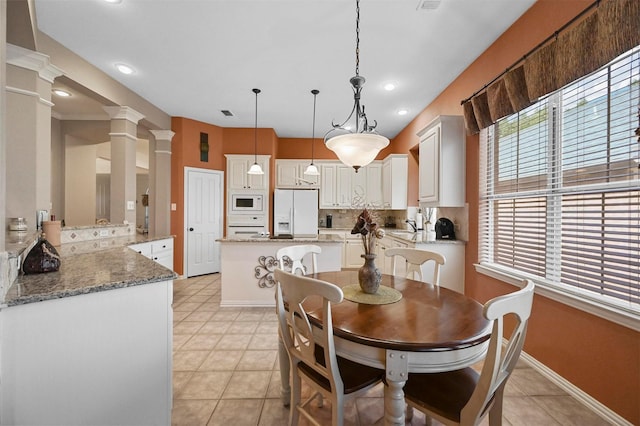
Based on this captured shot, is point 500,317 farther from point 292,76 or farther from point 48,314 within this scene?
point 292,76

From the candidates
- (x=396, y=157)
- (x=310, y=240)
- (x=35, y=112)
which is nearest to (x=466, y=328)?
(x=310, y=240)

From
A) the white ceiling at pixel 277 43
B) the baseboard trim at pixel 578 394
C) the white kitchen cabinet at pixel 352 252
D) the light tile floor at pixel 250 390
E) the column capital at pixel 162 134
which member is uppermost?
the white ceiling at pixel 277 43

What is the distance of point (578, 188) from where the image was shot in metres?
1.71

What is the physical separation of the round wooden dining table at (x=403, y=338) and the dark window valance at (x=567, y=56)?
160 cm

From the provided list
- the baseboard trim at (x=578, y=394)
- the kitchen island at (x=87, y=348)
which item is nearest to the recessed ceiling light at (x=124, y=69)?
the kitchen island at (x=87, y=348)

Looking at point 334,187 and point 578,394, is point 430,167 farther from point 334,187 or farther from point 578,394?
point 334,187

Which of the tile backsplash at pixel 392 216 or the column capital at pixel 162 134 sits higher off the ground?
the column capital at pixel 162 134

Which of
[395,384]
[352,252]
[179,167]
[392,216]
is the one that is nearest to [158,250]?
[179,167]

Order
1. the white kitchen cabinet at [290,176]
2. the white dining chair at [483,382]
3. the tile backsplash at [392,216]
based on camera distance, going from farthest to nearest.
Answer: the white kitchen cabinet at [290,176], the tile backsplash at [392,216], the white dining chair at [483,382]

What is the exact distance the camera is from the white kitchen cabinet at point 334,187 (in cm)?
545

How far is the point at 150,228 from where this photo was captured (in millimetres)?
4484

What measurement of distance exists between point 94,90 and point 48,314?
3011mm

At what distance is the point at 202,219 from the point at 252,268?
7.05 feet

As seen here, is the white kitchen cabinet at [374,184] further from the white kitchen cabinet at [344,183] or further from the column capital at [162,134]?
the column capital at [162,134]
